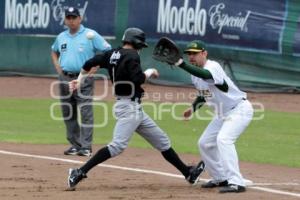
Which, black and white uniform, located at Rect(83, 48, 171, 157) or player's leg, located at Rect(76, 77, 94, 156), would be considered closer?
black and white uniform, located at Rect(83, 48, 171, 157)

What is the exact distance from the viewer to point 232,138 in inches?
373

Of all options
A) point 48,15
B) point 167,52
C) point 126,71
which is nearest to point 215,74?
point 167,52

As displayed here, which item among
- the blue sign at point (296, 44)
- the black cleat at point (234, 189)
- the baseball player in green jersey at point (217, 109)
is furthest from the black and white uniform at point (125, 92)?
the blue sign at point (296, 44)

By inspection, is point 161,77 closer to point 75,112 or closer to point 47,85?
point 47,85

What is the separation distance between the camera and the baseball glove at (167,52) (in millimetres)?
9273

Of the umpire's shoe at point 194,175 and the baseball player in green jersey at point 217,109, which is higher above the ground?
the baseball player in green jersey at point 217,109

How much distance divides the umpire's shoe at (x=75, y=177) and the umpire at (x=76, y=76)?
308 cm

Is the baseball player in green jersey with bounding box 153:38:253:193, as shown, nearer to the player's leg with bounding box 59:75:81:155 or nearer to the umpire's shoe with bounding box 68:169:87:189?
the umpire's shoe with bounding box 68:169:87:189

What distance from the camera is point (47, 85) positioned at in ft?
79.0

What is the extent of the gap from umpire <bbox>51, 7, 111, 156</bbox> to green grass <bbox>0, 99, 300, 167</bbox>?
149 cm

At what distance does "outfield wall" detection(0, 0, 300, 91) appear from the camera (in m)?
21.3

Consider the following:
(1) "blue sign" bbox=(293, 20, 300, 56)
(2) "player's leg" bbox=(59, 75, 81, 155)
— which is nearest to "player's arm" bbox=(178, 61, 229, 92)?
(2) "player's leg" bbox=(59, 75, 81, 155)

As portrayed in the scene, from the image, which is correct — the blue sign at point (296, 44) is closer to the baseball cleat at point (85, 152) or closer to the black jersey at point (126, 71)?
the baseball cleat at point (85, 152)

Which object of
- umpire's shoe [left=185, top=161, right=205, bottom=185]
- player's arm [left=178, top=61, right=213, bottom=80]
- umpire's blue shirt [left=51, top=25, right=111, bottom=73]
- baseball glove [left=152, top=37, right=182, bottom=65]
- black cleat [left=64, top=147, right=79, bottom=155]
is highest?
baseball glove [left=152, top=37, right=182, bottom=65]
